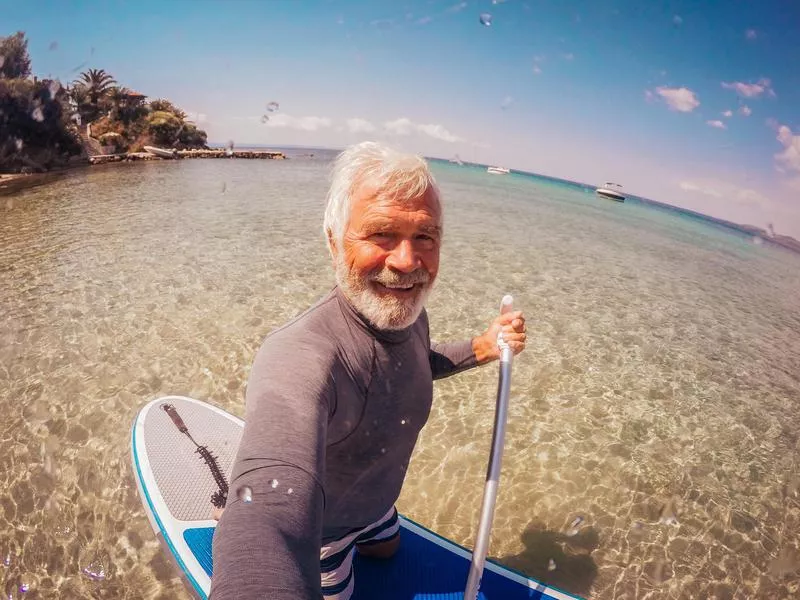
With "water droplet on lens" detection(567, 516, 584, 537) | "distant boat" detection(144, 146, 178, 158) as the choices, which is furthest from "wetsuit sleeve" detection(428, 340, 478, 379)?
"distant boat" detection(144, 146, 178, 158)

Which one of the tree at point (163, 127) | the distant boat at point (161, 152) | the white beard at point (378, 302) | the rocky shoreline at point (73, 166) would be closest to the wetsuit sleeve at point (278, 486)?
the white beard at point (378, 302)

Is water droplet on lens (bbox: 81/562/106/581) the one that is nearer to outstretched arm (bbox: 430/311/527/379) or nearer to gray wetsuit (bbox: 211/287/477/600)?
gray wetsuit (bbox: 211/287/477/600)

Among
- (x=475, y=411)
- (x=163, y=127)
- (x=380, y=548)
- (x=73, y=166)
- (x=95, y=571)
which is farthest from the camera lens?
(x=163, y=127)

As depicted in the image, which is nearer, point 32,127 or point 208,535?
point 208,535

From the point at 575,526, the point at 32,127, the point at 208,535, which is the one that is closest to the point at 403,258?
the point at 208,535

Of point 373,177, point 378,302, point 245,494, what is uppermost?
point 373,177

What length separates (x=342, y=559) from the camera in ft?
7.97

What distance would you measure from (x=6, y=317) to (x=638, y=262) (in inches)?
1041

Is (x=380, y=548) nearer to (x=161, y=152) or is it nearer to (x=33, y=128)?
(x=33, y=128)

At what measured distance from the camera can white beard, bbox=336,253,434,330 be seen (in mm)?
1804

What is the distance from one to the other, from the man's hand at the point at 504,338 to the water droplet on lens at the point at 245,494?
A: 180 centimetres

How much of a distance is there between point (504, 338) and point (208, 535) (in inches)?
122

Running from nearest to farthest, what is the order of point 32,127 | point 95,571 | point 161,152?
point 95,571, point 32,127, point 161,152

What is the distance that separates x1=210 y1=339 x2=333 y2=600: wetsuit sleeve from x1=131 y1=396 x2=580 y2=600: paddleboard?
2.29 m
